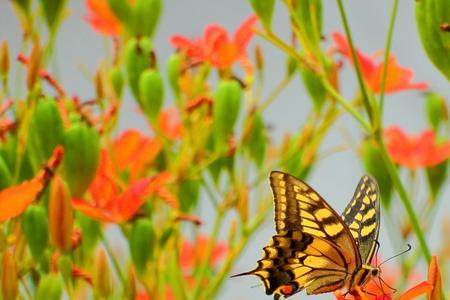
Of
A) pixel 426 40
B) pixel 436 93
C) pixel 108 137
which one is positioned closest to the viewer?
pixel 426 40

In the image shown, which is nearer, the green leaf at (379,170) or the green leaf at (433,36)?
the green leaf at (433,36)

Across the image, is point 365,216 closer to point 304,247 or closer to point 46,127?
point 304,247

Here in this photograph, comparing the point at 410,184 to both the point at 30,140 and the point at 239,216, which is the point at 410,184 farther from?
the point at 30,140

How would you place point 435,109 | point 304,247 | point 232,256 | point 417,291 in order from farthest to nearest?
point 435,109
point 232,256
point 304,247
point 417,291

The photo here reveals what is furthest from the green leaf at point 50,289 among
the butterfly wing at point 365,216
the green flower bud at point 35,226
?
A: the butterfly wing at point 365,216

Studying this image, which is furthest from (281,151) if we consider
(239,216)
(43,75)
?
(43,75)

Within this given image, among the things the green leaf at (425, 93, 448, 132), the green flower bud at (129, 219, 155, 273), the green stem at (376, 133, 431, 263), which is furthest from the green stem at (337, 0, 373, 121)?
the green leaf at (425, 93, 448, 132)

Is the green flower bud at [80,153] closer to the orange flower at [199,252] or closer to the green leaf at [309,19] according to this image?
the green leaf at [309,19]

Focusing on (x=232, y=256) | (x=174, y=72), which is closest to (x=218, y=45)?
(x=174, y=72)
